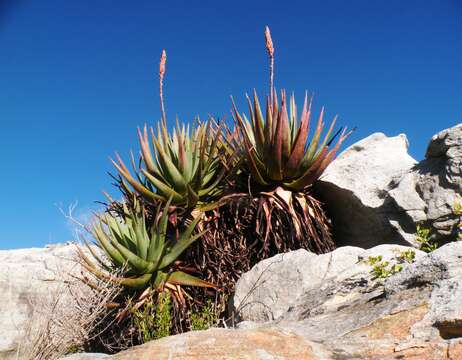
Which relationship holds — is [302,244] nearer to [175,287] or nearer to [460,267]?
[175,287]

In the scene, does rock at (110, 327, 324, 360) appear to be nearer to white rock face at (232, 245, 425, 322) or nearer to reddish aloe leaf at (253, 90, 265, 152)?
white rock face at (232, 245, 425, 322)

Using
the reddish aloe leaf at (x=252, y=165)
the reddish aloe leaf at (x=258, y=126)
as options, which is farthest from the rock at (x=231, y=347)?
the reddish aloe leaf at (x=258, y=126)

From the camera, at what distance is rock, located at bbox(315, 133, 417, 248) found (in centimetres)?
515

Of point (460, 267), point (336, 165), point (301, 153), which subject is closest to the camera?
point (460, 267)

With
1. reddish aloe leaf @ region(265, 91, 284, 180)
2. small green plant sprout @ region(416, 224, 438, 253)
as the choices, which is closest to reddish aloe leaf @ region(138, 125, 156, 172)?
reddish aloe leaf @ region(265, 91, 284, 180)

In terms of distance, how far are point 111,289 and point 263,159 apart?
2.16 meters

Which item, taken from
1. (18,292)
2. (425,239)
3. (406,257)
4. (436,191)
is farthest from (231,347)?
(18,292)

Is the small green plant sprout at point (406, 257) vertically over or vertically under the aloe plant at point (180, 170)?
under

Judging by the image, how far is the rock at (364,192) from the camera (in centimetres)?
515

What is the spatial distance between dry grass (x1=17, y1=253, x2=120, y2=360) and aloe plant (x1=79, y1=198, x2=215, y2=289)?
0.22m

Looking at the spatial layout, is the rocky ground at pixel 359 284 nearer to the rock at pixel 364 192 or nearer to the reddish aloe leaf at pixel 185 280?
the rock at pixel 364 192

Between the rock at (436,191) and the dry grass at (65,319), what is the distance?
3.05 meters

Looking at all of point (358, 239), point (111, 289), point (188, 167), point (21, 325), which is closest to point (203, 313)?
point (111, 289)

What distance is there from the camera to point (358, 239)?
543 centimetres
